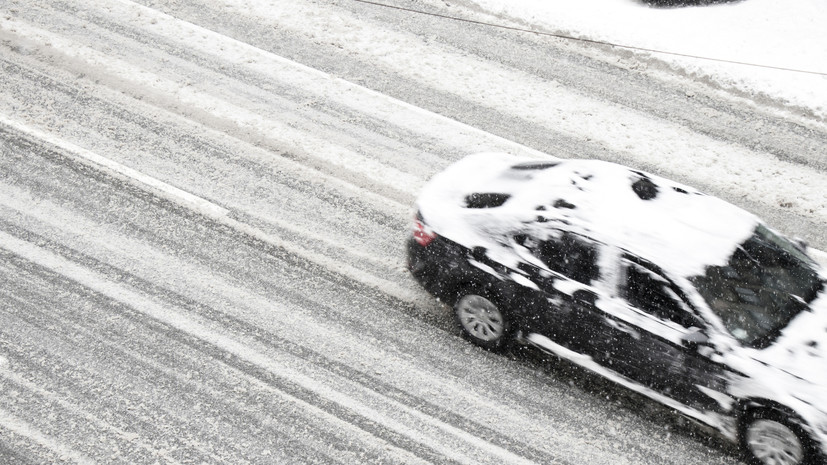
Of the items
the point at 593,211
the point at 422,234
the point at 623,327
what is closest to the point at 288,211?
the point at 422,234

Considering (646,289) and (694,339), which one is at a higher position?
(646,289)

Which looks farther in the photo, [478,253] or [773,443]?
[478,253]

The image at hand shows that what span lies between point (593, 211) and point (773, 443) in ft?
8.26

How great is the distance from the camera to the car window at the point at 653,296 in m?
6.12

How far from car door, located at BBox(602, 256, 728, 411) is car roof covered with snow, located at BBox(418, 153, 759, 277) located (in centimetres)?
24

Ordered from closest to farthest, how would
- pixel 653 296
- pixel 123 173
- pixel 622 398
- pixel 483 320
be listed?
pixel 653 296 → pixel 622 398 → pixel 483 320 → pixel 123 173

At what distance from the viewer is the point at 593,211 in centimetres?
661

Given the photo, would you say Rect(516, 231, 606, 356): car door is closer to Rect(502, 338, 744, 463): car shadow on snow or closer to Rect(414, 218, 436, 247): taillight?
Rect(502, 338, 744, 463): car shadow on snow

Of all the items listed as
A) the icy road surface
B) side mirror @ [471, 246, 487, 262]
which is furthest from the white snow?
side mirror @ [471, 246, 487, 262]

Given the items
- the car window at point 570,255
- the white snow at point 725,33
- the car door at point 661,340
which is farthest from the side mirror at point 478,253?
the white snow at point 725,33

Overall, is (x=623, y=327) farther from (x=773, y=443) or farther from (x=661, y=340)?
(x=773, y=443)

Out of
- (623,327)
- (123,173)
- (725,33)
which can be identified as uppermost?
(725,33)

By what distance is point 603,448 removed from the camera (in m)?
6.40

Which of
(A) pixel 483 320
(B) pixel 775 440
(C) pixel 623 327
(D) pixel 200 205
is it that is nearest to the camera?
(B) pixel 775 440
